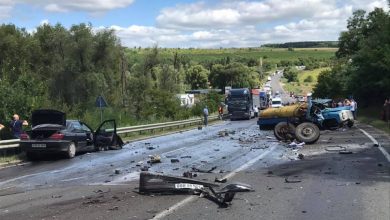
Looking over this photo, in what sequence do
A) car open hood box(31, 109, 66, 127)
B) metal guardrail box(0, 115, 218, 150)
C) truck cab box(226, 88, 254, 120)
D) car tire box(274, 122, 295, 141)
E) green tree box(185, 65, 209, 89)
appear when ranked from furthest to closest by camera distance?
1. green tree box(185, 65, 209, 89)
2. truck cab box(226, 88, 254, 120)
3. car tire box(274, 122, 295, 141)
4. car open hood box(31, 109, 66, 127)
5. metal guardrail box(0, 115, 218, 150)

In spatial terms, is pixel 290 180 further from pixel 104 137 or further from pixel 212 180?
pixel 104 137

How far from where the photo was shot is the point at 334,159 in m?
15.2

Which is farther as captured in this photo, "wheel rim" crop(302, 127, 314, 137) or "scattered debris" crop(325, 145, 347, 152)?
"wheel rim" crop(302, 127, 314, 137)

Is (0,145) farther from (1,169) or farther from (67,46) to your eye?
(67,46)

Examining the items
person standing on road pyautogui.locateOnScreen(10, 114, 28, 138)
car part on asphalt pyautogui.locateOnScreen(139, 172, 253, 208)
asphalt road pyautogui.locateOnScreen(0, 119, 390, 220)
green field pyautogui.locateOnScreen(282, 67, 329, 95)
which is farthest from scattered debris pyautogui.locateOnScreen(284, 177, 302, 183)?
green field pyautogui.locateOnScreen(282, 67, 329, 95)

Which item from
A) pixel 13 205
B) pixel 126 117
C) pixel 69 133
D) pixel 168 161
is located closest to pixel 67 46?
pixel 126 117

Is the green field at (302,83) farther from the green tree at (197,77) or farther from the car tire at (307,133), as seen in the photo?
the car tire at (307,133)

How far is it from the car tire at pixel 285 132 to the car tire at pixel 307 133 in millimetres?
770

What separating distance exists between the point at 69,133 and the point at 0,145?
2.35m

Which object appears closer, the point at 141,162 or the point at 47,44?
the point at 141,162

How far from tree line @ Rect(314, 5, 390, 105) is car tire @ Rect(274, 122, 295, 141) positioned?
16.4 metres

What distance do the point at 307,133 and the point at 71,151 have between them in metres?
9.23

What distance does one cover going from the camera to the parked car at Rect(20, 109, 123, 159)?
1838 centimetres

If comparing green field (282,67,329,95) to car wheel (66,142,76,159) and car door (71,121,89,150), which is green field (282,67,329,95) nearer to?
car door (71,121,89,150)
